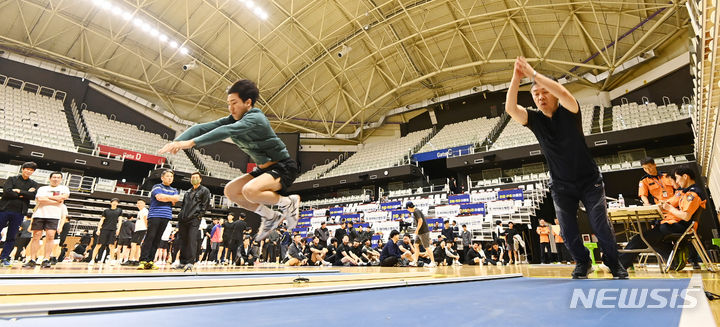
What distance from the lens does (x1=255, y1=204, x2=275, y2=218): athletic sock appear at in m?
3.00

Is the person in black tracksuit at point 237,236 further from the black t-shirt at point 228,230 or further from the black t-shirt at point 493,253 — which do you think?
the black t-shirt at point 493,253

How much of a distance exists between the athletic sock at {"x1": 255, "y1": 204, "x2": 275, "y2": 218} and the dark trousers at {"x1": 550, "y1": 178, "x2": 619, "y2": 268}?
8.18ft

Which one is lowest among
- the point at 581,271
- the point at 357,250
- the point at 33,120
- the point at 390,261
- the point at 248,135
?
Result: the point at 390,261

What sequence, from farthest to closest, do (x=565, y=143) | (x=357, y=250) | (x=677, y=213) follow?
(x=357, y=250) → (x=677, y=213) → (x=565, y=143)

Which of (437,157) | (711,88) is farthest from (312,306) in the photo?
(437,157)

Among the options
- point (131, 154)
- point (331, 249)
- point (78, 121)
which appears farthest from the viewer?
point (78, 121)

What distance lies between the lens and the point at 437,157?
1784cm

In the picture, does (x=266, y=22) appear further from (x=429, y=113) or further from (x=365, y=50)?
(x=429, y=113)

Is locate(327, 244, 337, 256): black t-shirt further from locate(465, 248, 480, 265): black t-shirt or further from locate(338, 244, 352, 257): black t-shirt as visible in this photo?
locate(465, 248, 480, 265): black t-shirt

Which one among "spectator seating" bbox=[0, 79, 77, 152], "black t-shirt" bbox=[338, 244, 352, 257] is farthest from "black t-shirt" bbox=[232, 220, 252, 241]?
"spectator seating" bbox=[0, 79, 77, 152]

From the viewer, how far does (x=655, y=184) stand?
13.2ft

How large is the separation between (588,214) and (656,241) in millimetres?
2106

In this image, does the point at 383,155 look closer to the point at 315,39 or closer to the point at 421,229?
the point at 315,39

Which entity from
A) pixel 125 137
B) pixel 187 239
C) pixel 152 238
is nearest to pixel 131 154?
pixel 125 137
